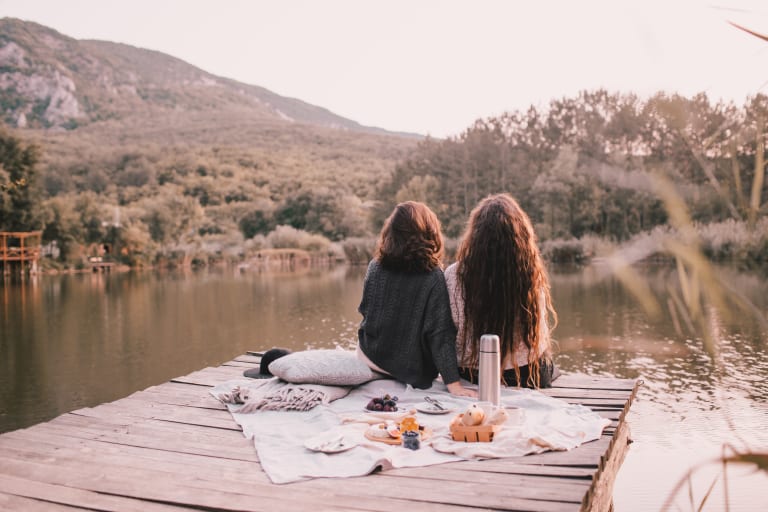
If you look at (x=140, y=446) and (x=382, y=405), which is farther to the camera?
(x=382, y=405)

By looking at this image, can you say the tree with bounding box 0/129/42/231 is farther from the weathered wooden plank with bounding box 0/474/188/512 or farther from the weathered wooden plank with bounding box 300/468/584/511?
the weathered wooden plank with bounding box 300/468/584/511

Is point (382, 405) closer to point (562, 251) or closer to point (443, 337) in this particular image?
point (443, 337)

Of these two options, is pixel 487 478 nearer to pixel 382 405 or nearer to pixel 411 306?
pixel 382 405

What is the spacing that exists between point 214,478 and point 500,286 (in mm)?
1865

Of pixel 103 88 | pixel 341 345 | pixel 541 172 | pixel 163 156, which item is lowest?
pixel 341 345

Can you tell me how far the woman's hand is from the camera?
12.1 feet

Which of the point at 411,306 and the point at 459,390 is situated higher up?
the point at 411,306

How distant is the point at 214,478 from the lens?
2.57 metres

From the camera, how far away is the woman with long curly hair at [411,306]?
Result: 3752 millimetres

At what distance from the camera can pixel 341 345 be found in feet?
30.4

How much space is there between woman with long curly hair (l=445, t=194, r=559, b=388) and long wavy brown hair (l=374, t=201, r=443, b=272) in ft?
0.58

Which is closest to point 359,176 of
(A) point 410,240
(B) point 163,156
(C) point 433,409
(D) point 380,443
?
(B) point 163,156

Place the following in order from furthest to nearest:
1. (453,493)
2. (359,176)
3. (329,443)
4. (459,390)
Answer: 1. (359,176)
2. (459,390)
3. (329,443)
4. (453,493)

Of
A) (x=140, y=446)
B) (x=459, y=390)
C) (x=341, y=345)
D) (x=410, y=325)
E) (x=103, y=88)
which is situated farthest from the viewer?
(x=103, y=88)
